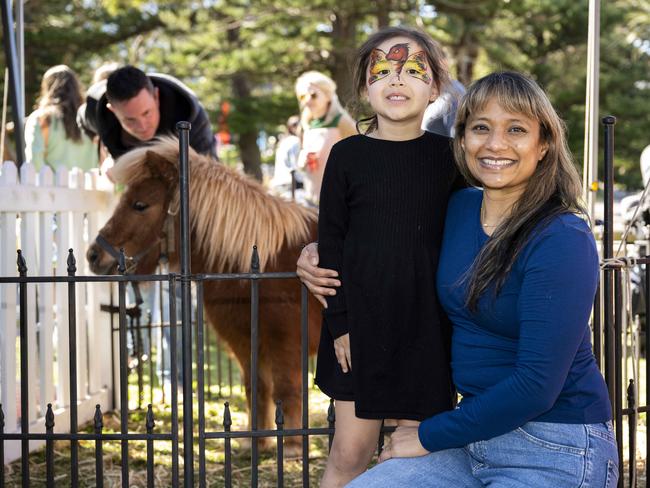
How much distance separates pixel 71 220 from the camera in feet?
15.8

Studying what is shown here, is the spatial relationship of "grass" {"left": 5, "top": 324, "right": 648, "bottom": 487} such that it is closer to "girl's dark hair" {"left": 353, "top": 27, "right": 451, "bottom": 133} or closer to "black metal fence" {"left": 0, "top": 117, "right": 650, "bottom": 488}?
"black metal fence" {"left": 0, "top": 117, "right": 650, "bottom": 488}

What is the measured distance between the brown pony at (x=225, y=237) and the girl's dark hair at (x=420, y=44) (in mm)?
1595

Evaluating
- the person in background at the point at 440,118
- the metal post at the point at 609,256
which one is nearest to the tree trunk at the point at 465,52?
the person in background at the point at 440,118

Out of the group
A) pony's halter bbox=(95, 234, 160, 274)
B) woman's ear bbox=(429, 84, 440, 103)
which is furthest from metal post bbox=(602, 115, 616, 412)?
pony's halter bbox=(95, 234, 160, 274)

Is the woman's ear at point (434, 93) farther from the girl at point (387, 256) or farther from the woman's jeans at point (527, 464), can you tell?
the woman's jeans at point (527, 464)

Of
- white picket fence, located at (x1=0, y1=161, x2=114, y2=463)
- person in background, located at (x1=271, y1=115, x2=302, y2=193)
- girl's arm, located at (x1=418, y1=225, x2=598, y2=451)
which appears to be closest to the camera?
girl's arm, located at (x1=418, y1=225, x2=598, y2=451)

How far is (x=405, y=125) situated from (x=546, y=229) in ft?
2.02

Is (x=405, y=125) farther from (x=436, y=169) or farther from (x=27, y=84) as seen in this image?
(x=27, y=84)

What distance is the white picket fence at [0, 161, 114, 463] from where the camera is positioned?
4.13 metres

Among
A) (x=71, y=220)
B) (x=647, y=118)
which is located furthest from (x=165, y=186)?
(x=647, y=118)

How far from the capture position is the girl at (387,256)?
221cm

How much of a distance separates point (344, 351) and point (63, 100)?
15.6ft

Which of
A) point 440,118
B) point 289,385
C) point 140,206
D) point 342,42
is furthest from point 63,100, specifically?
point 342,42

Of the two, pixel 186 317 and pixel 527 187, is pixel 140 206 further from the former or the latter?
pixel 527 187
